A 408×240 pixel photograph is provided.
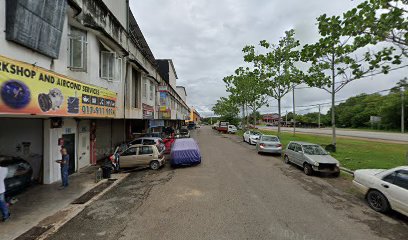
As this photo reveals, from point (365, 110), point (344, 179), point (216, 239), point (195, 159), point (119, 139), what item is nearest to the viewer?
point (216, 239)

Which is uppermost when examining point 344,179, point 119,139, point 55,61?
point 55,61

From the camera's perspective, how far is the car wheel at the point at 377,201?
6.57m

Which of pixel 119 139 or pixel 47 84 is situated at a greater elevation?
pixel 47 84

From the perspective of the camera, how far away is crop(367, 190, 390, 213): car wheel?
259 inches

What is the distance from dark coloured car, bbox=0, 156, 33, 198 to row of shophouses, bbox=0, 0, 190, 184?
1329mm

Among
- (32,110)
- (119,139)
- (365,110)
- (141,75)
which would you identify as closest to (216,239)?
(32,110)

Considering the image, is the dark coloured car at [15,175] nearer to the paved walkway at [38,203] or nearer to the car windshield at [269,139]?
the paved walkway at [38,203]

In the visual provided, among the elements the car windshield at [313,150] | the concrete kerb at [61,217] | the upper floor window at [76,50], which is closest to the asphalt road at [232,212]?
the concrete kerb at [61,217]

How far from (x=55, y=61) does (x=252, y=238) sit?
8483 millimetres

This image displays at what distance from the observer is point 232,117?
2672 inches

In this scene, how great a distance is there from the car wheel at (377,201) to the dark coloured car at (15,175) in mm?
11525

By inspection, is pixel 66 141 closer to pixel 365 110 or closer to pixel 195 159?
pixel 195 159

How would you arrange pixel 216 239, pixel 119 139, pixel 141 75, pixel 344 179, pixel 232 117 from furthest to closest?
1. pixel 232 117
2. pixel 119 139
3. pixel 141 75
4. pixel 344 179
5. pixel 216 239

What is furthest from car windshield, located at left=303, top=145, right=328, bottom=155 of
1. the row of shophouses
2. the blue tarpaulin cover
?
the row of shophouses
